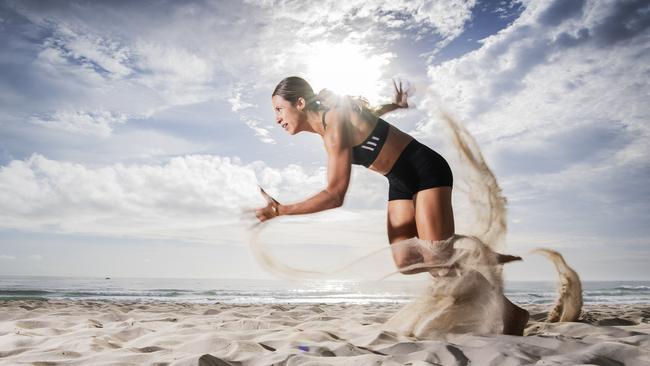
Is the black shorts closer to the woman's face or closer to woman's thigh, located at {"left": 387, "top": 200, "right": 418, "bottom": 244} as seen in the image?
woman's thigh, located at {"left": 387, "top": 200, "right": 418, "bottom": 244}

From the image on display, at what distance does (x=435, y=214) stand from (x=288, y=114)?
1428 mm

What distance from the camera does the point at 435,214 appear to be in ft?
11.6

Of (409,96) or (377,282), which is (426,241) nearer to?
(377,282)

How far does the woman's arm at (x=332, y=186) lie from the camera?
3197mm

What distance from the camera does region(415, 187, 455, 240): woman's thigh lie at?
351 cm

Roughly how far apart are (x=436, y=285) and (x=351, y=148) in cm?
129

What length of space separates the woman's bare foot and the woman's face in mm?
2192

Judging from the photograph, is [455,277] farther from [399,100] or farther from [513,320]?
[399,100]

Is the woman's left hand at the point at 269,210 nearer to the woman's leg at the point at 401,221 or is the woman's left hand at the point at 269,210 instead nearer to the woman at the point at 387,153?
the woman at the point at 387,153

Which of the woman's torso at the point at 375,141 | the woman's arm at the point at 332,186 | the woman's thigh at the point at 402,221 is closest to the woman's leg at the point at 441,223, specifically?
the woman's thigh at the point at 402,221

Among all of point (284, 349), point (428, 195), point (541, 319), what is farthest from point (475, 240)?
point (541, 319)

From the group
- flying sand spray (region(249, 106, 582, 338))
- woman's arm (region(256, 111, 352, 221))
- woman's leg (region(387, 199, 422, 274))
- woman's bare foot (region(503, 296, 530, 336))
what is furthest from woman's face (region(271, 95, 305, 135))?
woman's bare foot (region(503, 296, 530, 336))

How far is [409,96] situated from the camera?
13.2ft

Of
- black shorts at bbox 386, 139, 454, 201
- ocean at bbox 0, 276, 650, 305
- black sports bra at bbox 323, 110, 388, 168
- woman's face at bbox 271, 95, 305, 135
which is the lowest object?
ocean at bbox 0, 276, 650, 305
